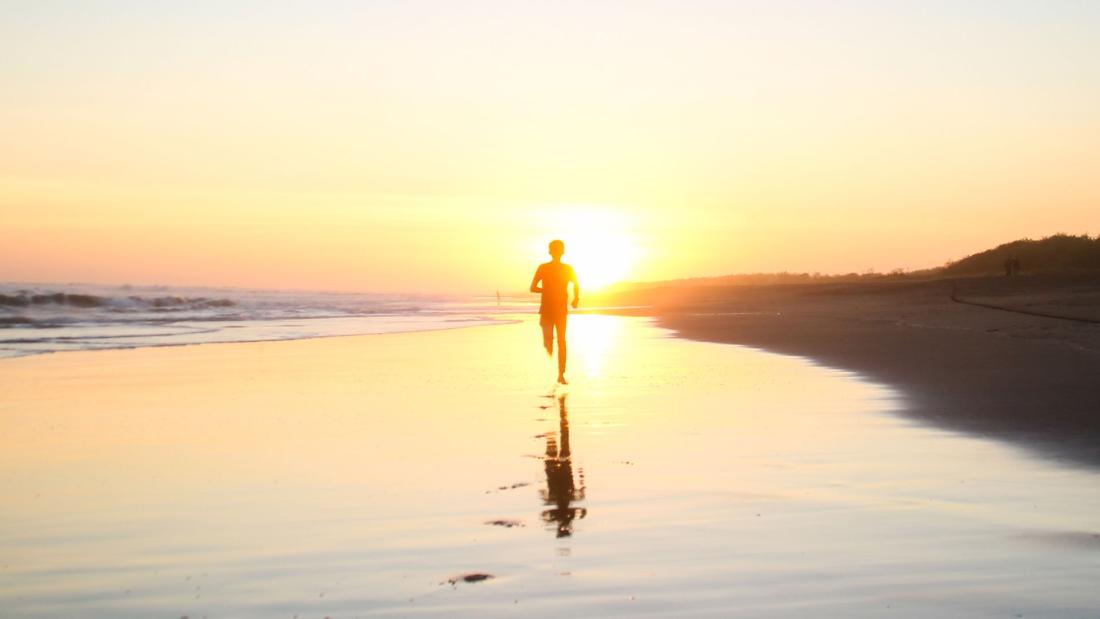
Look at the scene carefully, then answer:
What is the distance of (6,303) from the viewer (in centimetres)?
3931

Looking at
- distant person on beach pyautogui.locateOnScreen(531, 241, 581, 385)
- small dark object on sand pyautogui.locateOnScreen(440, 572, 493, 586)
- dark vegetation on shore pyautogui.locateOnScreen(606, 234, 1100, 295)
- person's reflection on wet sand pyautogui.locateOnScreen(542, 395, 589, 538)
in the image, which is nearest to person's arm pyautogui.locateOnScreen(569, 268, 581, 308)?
distant person on beach pyautogui.locateOnScreen(531, 241, 581, 385)

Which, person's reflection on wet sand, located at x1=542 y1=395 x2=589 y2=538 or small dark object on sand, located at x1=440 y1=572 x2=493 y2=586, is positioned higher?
small dark object on sand, located at x1=440 y1=572 x2=493 y2=586

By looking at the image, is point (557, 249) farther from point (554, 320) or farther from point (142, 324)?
point (142, 324)

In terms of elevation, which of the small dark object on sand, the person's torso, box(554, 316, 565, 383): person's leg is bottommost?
the small dark object on sand

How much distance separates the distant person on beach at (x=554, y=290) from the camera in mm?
15008

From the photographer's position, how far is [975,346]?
54.7 ft

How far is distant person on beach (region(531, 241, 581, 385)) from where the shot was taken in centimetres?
1501

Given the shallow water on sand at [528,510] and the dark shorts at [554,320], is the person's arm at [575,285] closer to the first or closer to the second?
the dark shorts at [554,320]

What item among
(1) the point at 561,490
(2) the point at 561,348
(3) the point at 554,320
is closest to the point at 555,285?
(3) the point at 554,320

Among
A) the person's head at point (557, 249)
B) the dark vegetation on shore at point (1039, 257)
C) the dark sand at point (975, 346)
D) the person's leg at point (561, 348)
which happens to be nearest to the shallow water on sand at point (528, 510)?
the dark sand at point (975, 346)

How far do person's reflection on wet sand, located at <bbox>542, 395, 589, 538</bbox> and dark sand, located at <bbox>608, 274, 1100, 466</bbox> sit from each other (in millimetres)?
3530

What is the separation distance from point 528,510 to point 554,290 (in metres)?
9.43

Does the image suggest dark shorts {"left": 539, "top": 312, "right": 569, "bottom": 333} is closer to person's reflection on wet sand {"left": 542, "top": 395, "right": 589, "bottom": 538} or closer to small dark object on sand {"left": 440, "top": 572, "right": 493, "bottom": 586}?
person's reflection on wet sand {"left": 542, "top": 395, "right": 589, "bottom": 538}

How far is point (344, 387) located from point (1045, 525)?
30.1 feet
